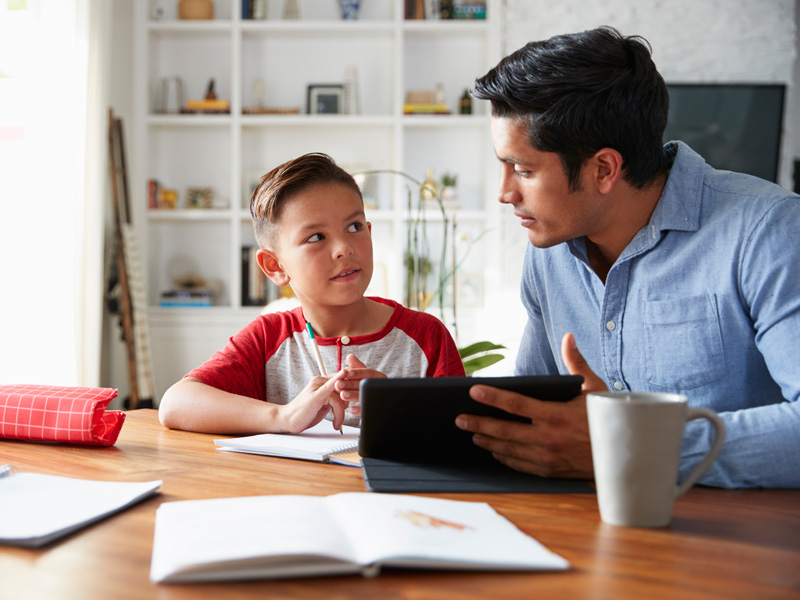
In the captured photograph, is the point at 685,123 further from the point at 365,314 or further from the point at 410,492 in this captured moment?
the point at 410,492

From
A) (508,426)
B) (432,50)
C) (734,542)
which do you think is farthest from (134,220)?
(734,542)

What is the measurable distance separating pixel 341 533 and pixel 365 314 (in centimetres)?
93

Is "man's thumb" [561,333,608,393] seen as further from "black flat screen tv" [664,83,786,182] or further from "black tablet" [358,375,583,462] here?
"black flat screen tv" [664,83,786,182]

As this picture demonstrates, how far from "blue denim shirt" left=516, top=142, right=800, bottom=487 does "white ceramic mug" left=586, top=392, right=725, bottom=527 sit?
0.40 meters

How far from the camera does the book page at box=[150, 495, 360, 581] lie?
0.54m

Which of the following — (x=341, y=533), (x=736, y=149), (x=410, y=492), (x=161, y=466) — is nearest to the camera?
(x=341, y=533)

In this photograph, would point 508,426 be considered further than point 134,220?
No

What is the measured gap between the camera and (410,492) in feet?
2.57

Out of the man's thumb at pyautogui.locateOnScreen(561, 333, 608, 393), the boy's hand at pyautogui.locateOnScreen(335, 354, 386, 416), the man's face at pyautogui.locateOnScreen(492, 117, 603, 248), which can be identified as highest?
the man's face at pyautogui.locateOnScreen(492, 117, 603, 248)

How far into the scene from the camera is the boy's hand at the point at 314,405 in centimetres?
107

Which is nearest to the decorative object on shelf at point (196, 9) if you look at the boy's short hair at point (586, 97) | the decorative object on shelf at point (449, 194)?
the decorative object on shelf at point (449, 194)

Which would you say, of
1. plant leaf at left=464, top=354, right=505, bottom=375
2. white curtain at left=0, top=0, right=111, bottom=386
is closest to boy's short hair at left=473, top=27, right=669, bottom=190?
plant leaf at left=464, top=354, right=505, bottom=375

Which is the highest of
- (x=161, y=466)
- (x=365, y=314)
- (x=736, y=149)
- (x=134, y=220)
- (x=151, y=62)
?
(x=151, y=62)

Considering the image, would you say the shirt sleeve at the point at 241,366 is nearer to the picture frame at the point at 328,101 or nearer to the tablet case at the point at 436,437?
the tablet case at the point at 436,437
